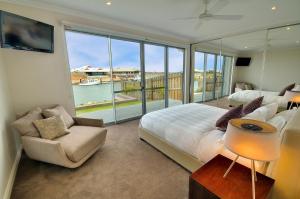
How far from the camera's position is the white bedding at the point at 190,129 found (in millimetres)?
1820

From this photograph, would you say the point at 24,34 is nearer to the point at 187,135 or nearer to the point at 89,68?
the point at 89,68

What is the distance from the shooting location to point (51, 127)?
225cm

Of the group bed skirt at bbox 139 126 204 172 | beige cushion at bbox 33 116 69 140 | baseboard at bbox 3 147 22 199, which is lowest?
baseboard at bbox 3 147 22 199

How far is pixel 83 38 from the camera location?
3.47 metres

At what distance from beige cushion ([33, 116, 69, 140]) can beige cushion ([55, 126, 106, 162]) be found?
3.8 inches

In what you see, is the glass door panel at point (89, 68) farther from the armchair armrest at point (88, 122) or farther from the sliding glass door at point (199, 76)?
the sliding glass door at point (199, 76)

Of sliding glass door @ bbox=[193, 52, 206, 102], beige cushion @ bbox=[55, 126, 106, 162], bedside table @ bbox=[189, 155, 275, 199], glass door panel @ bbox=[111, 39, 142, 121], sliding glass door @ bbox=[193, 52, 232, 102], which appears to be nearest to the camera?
bedside table @ bbox=[189, 155, 275, 199]

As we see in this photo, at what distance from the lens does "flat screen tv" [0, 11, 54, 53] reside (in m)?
2.09

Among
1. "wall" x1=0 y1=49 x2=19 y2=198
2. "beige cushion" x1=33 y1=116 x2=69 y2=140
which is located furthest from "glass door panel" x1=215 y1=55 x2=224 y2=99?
"wall" x1=0 y1=49 x2=19 y2=198

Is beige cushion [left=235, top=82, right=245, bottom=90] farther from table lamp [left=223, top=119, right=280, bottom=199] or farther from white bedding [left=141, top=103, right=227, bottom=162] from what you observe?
table lamp [left=223, top=119, right=280, bottom=199]

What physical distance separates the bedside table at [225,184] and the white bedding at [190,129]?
41 centimetres

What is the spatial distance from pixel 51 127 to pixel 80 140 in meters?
0.52

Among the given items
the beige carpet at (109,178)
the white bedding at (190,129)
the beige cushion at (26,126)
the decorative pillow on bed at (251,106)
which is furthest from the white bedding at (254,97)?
the beige cushion at (26,126)

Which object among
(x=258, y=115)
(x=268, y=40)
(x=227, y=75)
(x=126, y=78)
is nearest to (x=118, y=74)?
(x=126, y=78)
